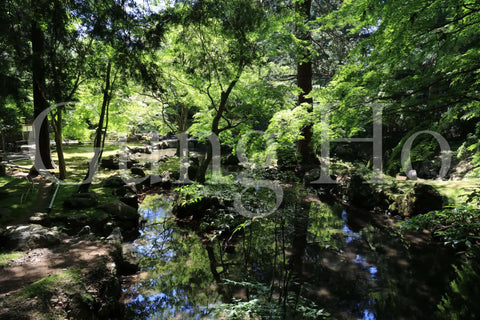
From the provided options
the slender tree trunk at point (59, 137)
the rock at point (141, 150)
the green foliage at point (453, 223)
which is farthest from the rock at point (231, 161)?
the green foliage at point (453, 223)

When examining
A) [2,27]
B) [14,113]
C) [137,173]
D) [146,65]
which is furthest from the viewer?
[137,173]

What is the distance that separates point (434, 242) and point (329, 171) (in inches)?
207

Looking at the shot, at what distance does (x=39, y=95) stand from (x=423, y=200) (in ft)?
42.2

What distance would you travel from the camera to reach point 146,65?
5.94 m

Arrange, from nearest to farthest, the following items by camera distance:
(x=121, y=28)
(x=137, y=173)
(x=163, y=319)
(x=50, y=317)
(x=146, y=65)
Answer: (x=50, y=317) → (x=163, y=319) → (x=121, y=28) → (x=146, y=65) → (x=137, y=173)

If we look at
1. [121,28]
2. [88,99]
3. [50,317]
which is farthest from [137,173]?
[50,317]

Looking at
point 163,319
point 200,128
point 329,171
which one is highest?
point 200,128

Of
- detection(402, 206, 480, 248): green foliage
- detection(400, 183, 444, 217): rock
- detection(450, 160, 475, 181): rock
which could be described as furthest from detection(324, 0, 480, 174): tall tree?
detection(450, 160, 475, 181): rock

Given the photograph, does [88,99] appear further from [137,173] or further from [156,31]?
[156,31]

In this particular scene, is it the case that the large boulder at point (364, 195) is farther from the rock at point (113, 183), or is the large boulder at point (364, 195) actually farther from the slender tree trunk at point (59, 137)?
the slender tree trunk at point (59, 137)

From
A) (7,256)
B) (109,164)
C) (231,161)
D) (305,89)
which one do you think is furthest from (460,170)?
(109,164)

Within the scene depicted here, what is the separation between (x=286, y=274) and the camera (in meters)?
3.60

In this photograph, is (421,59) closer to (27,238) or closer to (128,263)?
(128,263)

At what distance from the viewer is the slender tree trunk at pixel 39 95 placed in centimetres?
518
